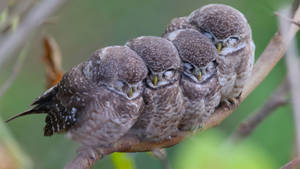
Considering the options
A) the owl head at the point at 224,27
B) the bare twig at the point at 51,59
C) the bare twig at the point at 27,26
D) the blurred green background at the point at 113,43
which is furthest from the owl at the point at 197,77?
the bare twig at the point at 27,26

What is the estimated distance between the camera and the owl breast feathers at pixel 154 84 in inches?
108

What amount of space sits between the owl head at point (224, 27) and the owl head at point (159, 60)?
1.19ft

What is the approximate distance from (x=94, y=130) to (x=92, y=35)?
12.1 ft

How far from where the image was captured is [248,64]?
10.4ft

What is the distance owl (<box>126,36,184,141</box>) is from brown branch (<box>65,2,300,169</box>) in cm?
7

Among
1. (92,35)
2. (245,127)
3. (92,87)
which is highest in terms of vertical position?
(92,87)

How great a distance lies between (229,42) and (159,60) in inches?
24.1

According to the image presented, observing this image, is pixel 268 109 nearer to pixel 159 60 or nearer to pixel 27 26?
pixel 159 60

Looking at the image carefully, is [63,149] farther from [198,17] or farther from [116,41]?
[116,41]

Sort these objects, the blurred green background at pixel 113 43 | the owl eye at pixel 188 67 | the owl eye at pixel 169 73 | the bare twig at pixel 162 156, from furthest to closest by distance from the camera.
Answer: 1. the blurred green background at pixel 113 43
2. the owl eye at pixel 188 67
3. the owl eye at pixel 169 73
4. the bare twig at pixel 162 156

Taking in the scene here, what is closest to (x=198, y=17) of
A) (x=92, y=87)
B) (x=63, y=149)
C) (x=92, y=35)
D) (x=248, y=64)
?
(x=248, y=64)

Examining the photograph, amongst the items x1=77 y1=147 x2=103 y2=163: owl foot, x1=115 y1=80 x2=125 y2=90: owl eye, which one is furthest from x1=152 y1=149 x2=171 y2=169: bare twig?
x1=115 y1=80 x2=125 y2=90: owl eye

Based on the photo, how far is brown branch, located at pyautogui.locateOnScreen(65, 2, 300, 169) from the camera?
2723mm

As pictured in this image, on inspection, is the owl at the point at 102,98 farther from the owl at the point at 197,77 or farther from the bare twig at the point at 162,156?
the owl at the point at 197,77
